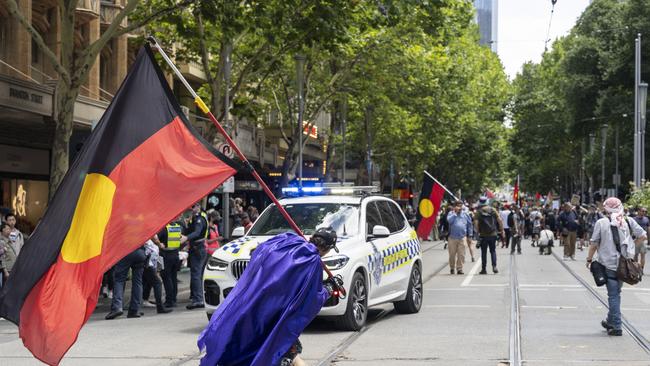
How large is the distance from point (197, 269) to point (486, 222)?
371 inches

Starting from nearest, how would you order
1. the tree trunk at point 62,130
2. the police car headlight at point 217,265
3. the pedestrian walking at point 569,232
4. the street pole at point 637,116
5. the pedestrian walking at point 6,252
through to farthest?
the police car headlight at point 217,265
the pedestrian walking at point 6,252
the tree trunk at point 62,130
the pedestrian walking at point 569,232
the street pole at point 637,116

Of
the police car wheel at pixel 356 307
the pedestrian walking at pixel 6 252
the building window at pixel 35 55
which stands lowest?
the police car wheel at pixel 356 307

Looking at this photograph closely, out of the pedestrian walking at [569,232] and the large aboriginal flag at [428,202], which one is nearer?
the large aboriginal flag at [428,202]

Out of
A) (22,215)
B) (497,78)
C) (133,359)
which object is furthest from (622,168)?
(133,359)

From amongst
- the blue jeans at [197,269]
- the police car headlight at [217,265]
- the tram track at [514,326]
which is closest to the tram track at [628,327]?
the tram track at [514,326]

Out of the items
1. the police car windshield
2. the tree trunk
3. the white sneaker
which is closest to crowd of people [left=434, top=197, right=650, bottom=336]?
the police car windshield

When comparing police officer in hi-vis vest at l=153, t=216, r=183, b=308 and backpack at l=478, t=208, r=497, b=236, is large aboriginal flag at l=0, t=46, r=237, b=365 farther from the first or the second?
backpack at l=478, t=208, r=497, b=236

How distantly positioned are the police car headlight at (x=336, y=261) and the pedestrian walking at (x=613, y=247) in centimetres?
296

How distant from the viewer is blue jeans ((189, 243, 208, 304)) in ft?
54.7

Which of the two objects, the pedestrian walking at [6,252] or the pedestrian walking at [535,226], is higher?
the pedestrian walking at [6,252]

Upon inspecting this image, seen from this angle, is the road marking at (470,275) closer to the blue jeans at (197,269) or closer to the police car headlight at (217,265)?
the blue jeans at (197,269)

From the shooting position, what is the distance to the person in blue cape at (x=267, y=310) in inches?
239

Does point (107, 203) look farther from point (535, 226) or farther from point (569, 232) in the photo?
point (535, 226)

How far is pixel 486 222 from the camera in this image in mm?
24188
